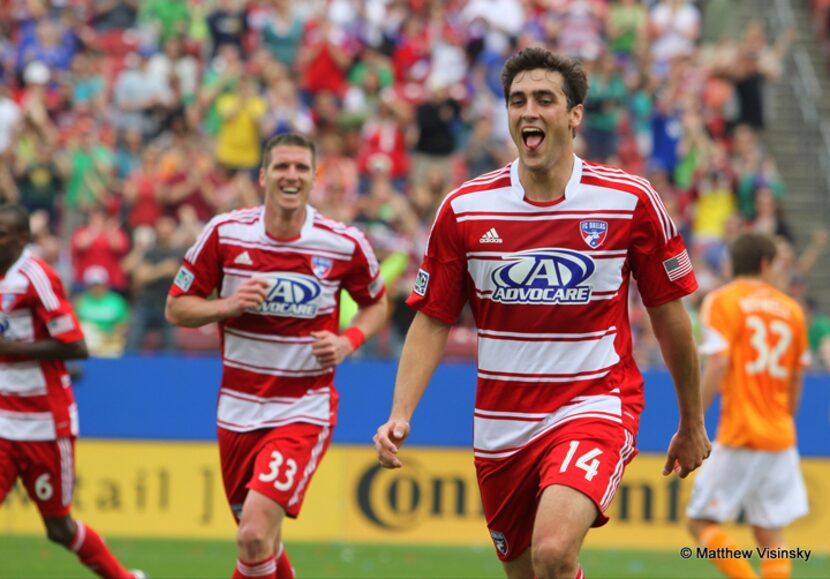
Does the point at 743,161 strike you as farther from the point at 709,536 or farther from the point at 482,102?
the point at 709,536

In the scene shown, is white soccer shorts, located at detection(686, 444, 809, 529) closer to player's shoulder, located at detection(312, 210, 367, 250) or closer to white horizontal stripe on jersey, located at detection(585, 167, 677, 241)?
player's shoulder, located at detection(312, 210, 367, 250)

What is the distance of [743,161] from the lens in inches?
746

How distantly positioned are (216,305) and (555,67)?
283 centimetres

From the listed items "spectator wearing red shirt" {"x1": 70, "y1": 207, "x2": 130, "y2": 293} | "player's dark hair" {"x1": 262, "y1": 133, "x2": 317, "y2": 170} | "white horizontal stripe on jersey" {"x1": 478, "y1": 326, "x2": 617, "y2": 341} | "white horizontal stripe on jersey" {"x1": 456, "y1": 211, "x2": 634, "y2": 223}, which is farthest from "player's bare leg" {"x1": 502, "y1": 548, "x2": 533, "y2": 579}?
"spectator wearing red shirt" {"x1": 70, "y1": 207, "x2": 130, "y2": 293}

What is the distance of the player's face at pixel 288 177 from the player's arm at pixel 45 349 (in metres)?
1.53

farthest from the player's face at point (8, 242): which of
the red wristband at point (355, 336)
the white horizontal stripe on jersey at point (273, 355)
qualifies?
→ the red wristband at point (355, 336)

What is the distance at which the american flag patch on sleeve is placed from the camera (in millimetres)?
6574

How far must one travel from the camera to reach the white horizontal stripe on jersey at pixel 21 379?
913 centimetres

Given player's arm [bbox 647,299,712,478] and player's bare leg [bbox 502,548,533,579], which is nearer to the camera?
player's arm [bbox 647,299,712,478]

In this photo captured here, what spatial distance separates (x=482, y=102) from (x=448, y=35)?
1.12 metres

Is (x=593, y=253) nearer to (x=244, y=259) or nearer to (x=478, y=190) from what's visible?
(x=478, y=190)

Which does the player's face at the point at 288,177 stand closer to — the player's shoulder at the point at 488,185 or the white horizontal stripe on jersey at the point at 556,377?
the player's shoulder at the point at 488,185

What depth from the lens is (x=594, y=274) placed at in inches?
259

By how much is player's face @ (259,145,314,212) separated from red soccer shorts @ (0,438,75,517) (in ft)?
6.95
